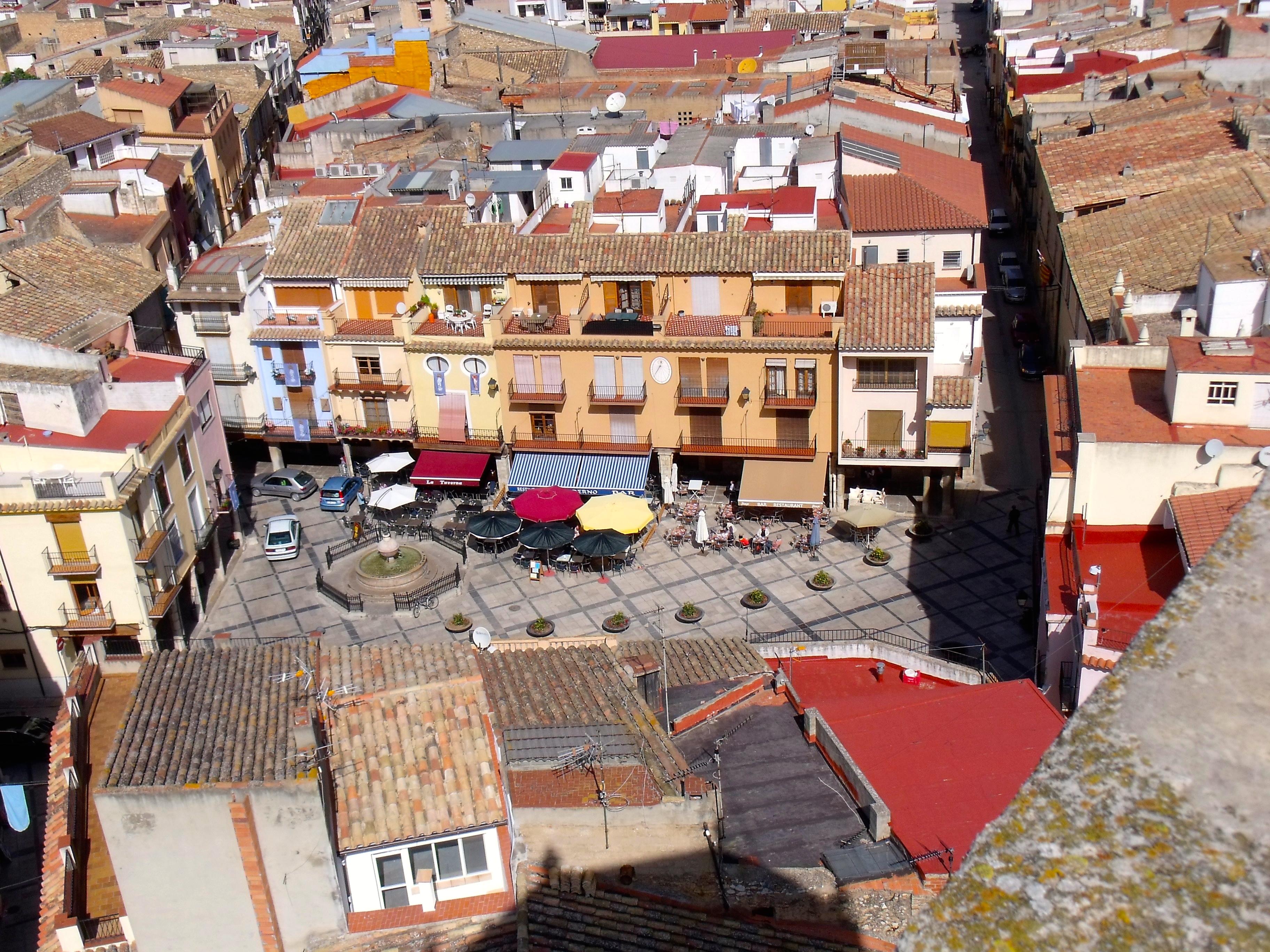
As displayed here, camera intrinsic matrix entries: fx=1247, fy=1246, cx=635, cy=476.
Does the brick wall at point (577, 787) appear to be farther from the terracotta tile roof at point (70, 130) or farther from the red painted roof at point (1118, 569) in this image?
the terracotta tile roof at point (70, 130)

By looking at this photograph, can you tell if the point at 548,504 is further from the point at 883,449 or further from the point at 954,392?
the point at 954,392

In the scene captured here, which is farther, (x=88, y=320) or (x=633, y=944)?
(x=88, y=320)

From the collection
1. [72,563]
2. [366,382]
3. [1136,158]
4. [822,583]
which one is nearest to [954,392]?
[822,583]

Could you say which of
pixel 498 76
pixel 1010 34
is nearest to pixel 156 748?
pixel 498 76

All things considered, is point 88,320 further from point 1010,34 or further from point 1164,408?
point 1010,34

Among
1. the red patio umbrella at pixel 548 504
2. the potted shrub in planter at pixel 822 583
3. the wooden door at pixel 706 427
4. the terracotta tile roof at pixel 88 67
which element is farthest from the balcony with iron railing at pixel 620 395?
the terracotta tile roof at pixel 88 67
